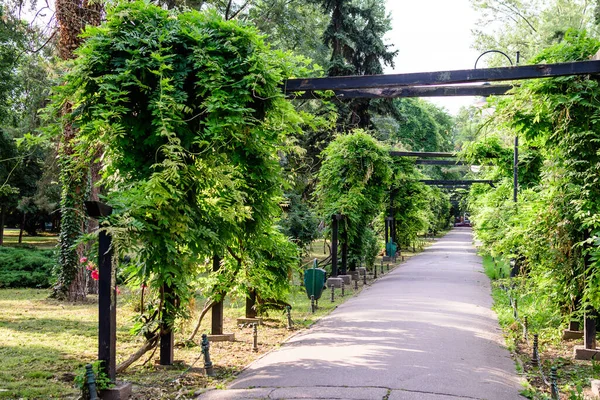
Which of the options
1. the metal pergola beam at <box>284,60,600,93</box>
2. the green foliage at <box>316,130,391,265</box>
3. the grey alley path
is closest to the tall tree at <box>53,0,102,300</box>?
the grey alley path

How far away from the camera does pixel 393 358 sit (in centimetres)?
893

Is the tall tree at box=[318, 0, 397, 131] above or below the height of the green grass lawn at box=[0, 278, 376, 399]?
above

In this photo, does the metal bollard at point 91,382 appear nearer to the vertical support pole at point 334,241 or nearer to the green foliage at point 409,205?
the vertical support pole at point 334,241

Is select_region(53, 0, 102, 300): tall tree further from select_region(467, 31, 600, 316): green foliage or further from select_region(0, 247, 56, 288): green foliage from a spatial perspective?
select_region(467, 31, 600, 316): green foliage

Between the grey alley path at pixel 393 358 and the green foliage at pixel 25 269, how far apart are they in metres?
11.7

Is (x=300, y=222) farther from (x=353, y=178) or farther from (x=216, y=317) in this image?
(x=216, y=317)

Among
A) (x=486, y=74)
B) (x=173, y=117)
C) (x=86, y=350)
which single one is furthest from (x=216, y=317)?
(x=486, y=74)

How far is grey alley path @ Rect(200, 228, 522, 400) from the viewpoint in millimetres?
7172

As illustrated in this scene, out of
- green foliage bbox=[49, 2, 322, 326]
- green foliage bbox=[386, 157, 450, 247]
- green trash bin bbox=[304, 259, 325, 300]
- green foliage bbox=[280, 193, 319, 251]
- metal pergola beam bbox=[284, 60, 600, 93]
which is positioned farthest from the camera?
green foliage bbox=[386, 157, 450, 247]

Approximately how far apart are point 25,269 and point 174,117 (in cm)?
1706

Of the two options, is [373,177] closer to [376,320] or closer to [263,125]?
[376,320]

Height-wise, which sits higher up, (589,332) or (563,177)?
(563,177)

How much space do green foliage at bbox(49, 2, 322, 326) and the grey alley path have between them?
6.26 feet

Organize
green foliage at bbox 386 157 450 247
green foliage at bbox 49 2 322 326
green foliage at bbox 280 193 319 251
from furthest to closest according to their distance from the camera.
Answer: green foliage at bbox 386 157 450 247 → green foliage at bbox 280 193 319 251 → green foliage at bbox 49 2 322 326
